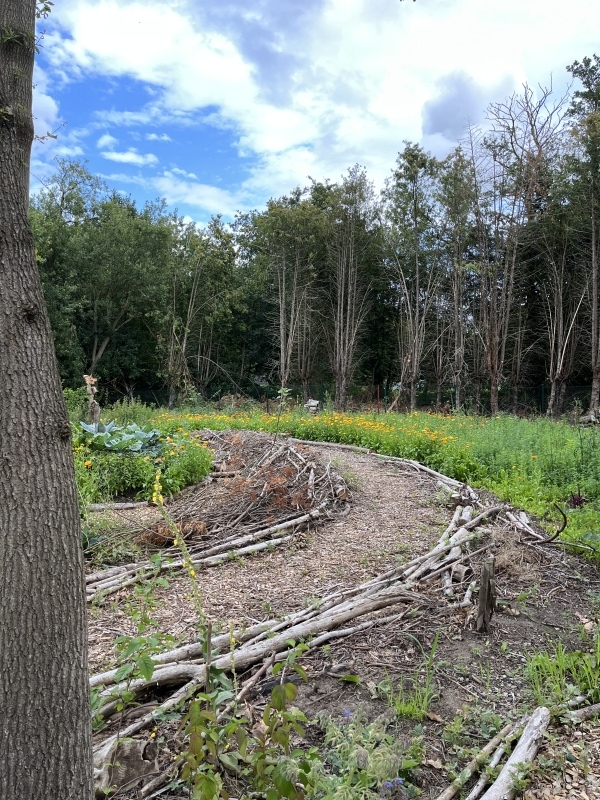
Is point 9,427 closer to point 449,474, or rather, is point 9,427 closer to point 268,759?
point 268,759

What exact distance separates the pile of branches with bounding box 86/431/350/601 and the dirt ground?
178mm

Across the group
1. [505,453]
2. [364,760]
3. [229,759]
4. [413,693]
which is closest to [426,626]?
[413,693]

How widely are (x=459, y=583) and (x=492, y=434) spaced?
5.50 meters

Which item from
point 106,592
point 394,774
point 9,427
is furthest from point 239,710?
point 106,592

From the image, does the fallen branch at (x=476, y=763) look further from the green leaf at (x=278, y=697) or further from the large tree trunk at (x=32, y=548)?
the large tree trunk at (x=32, y=548)

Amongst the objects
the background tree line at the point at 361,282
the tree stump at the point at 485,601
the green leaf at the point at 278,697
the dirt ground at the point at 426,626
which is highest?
the background tree line at the point at 361,282

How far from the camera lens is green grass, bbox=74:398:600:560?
561 centimetres

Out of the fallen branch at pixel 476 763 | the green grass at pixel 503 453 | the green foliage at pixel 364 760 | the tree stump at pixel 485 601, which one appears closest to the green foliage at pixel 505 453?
the green grass at pixel 503 453

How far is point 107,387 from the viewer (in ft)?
82.3

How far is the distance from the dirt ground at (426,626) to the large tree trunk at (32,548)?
70cm

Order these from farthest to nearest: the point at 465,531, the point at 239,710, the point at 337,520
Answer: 1. the point at 337,520
2. the point at 465,531
3. the point at 239,710

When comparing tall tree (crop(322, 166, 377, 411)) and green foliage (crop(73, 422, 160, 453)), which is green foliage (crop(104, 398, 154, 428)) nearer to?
green foliage (crop(73, 422, 160, 453))

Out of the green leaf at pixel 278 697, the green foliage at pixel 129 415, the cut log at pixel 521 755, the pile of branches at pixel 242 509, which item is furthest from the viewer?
the green foliage at pixel 129 415

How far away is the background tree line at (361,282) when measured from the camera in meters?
18.3
